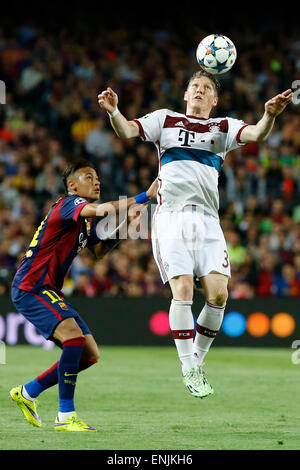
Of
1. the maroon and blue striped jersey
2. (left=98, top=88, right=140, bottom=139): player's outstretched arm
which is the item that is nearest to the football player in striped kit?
the maroon and blue striped jersey

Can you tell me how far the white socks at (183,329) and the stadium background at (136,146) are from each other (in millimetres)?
7700

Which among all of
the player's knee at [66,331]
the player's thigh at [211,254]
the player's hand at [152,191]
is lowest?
the player's knee at [66,331]

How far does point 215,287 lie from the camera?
745 cm

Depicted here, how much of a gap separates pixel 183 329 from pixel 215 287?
1.47ft

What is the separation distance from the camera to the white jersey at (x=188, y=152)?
295 inches

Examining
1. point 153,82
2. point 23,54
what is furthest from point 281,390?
point 23,54

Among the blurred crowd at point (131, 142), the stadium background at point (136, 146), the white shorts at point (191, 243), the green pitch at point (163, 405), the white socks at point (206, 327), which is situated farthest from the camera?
the blurred crowd at point (131, 142)

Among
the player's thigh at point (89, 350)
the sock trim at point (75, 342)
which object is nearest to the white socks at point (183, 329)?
the player's thigh at point (89, 350)

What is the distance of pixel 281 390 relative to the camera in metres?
9.83

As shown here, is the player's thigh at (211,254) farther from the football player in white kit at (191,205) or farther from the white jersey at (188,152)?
the white jersey at (188,152)

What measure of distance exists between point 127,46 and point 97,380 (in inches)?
523

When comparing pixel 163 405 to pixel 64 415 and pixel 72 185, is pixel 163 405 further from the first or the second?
pixel 72 185

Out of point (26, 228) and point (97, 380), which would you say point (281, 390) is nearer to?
point (97, 380)

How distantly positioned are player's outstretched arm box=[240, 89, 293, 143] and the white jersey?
120 millimetres
